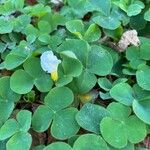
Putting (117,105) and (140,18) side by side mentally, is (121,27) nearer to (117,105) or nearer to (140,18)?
(140,18)

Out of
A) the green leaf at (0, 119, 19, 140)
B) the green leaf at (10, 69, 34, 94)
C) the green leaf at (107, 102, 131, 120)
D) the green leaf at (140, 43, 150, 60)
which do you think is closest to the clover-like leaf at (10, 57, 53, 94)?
the green leaf at (10, 69, 34, 94)

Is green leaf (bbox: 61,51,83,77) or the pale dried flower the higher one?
green leaf (bbox: 61,51,83,77)

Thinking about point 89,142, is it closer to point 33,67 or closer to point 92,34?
point 33,67

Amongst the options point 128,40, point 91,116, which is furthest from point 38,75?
point 128,40

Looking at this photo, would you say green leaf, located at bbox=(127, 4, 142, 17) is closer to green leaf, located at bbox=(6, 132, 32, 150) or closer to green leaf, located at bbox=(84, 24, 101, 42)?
green leaf, located at bbox=(84, 24, 101, 42)

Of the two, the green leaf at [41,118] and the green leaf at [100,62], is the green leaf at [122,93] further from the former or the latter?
the green leaf at [41,118]

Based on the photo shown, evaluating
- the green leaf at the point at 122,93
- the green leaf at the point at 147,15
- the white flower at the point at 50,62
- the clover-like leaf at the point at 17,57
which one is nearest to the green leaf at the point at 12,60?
the clover-like leaf at the point at 17,57
